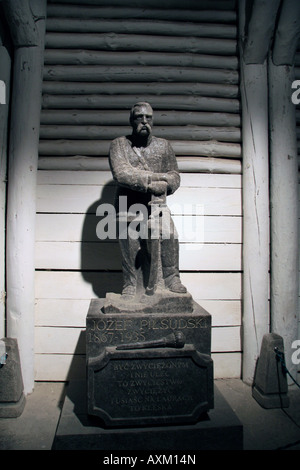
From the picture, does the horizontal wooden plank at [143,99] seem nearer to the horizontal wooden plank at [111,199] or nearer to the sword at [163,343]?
the horizontal wooden plank at [111,199]

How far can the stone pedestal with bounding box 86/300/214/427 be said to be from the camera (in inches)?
110

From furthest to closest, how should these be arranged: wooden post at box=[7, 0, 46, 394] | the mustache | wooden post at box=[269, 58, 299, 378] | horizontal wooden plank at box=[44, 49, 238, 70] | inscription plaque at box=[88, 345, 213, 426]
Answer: horizontal wooden plank at box=[44, 49, 238, 70] → wooden post at box=[269, 58, 299, 378] → wooden post at box=[7, 0, 46, 394] → the mustache → inscription plaque at box=[88, 345, 213, 426]

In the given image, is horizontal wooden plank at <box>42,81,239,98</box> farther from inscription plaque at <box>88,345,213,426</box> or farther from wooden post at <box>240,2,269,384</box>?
inscription plaque at <box>88,345,213,426</box>

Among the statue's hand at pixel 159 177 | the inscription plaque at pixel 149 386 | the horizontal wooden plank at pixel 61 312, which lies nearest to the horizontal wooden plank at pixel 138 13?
the statue's hand at pixel 159 177

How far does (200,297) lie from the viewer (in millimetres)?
3943

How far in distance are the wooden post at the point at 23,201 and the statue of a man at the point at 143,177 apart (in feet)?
3.35

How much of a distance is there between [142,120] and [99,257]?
150cm

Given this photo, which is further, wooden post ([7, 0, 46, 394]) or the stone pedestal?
wooden post ([7, 0, 46, 394])

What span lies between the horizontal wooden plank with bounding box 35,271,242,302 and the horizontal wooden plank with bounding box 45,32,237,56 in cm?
240

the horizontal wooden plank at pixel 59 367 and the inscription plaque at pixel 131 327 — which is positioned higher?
the inscription plaque at pixel 131 327

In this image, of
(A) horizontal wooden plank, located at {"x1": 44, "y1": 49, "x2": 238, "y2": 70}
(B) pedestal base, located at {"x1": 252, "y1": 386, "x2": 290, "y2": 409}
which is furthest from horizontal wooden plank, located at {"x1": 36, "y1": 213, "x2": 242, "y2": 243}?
(A) horizontal wooden plank, located at {"x1": 44, "y1": 49, "x2": 238, "y2": 70}

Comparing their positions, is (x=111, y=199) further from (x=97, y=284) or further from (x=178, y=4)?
(x=178, y=4)

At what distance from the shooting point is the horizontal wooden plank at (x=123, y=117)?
3887 millimetres

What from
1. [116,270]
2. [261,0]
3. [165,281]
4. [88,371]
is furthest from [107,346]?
[261,0]
